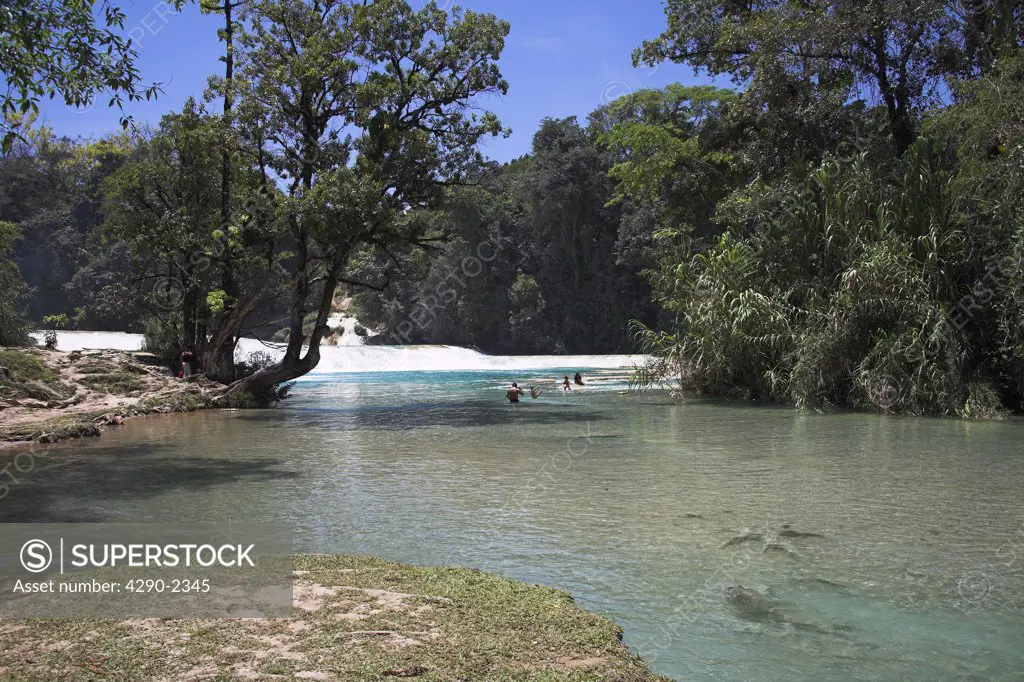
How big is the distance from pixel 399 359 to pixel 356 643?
145 ft

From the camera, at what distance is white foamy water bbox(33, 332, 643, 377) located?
1791 inches

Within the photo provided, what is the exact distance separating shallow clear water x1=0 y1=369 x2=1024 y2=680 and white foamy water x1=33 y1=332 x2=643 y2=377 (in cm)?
2933

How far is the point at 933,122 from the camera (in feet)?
54.6

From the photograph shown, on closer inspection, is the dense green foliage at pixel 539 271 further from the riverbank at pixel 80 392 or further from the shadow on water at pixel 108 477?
the shadow on water at pixel 108 477

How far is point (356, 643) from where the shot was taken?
3904mm

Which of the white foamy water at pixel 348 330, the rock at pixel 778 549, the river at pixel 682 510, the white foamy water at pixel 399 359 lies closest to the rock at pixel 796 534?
the river at pixel 682 510

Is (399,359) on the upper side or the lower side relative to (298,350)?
lower

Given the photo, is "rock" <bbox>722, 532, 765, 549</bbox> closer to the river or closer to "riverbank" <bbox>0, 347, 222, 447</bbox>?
the river

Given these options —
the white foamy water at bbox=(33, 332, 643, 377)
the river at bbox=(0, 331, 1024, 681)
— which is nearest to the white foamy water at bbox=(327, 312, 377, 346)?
the white foamy water at bbox=(33, 332, 643, 377)

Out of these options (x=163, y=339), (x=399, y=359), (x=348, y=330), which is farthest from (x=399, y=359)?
(x=348, y=330)

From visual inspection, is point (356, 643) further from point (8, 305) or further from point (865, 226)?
point (8, 305)

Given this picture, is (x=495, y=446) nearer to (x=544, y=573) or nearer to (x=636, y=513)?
(x=636, y=513)

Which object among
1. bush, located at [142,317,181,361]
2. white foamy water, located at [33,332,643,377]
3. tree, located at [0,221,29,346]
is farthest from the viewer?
white foamy water, located at [33,332,643,377]

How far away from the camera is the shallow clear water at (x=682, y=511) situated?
4.59 meters
